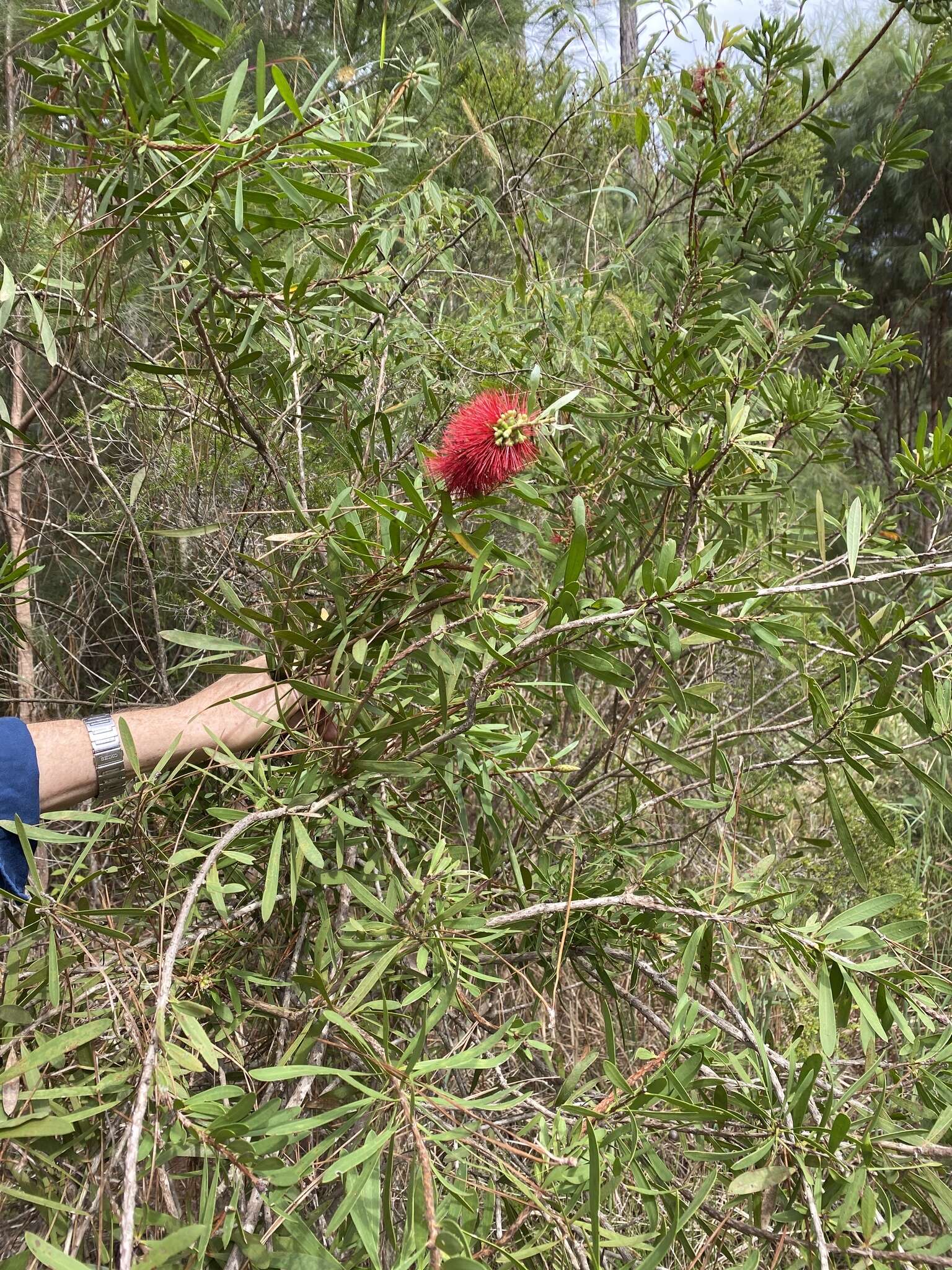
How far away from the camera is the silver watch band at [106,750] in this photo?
679 millimetres

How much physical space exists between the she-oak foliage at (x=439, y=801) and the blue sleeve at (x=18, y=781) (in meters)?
0.04

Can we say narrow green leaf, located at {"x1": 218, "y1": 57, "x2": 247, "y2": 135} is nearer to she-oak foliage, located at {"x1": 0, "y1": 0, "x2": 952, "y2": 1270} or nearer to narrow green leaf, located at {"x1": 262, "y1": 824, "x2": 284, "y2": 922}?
she-oak foliage, located at {"x1": 0, "y1": 0, "x2": 952, "y2": 1270}

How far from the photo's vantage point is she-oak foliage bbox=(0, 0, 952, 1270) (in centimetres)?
44

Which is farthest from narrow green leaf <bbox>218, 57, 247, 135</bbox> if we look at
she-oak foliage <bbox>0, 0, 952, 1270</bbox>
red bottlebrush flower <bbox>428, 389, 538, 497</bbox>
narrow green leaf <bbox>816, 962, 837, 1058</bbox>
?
narrow green leaf <bbox>816, 962, 837, 1058</bbox>

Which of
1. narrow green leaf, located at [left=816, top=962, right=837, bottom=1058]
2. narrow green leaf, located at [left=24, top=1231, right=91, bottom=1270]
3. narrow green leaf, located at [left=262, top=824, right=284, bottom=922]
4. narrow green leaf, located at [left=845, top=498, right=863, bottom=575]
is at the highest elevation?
narrow green leaf, located at [left=845, top=498, right=863, bottom=575]

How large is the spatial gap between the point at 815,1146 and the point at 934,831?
1781 millimetres

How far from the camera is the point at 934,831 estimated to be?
201 centimetres

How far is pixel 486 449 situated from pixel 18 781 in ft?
1.32

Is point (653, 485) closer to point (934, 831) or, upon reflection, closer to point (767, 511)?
point (767, 511)

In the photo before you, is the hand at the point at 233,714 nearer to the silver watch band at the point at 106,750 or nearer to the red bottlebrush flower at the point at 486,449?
the silver watch band at the point at 106,750

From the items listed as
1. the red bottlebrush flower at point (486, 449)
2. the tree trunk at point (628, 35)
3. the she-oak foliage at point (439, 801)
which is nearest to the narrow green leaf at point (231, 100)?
the she-oak foliage at point (439, 801)

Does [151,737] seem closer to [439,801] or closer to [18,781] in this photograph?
[18,781]

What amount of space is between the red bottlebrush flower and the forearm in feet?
0.82

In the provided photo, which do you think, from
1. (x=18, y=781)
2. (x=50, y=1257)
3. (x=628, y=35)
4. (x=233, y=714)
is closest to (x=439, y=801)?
(x=233, y=714)
